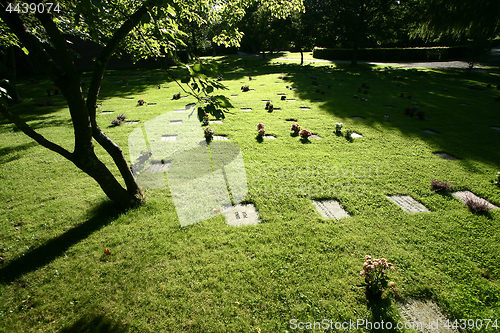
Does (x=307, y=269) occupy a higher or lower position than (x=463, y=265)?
higher

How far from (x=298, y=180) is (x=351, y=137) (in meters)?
3.26

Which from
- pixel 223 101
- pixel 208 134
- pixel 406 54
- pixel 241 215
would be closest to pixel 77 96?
pixel 223 101

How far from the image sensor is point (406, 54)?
104 ft

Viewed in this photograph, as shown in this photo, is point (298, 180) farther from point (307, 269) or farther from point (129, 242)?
point (129, 242)

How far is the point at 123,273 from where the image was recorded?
267 centimetres

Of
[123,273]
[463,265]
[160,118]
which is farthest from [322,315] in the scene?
[160,118]

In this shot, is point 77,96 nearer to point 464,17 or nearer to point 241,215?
point 241,215

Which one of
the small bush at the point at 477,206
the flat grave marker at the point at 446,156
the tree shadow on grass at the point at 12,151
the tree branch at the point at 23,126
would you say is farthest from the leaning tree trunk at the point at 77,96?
the flat grave marker at the point at 446,156

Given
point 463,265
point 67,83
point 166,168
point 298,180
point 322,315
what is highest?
point 67,83

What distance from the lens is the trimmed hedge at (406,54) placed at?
30.1 m

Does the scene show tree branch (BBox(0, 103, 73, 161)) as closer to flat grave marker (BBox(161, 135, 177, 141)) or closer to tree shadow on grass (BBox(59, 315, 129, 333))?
tree shadow on grass (BBox(59, 315, 129, 333))

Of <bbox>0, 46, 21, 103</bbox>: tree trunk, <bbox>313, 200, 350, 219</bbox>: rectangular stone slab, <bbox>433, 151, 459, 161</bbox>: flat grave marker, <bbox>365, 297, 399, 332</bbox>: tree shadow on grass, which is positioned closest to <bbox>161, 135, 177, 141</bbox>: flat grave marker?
<bbox>313, 200, 350, 219</bbox>: rectangular stone slab

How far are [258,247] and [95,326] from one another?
1.88 metres

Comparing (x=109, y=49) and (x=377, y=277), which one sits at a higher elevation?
(x=109, y=49)
